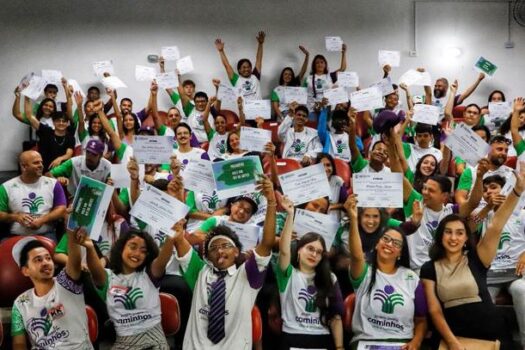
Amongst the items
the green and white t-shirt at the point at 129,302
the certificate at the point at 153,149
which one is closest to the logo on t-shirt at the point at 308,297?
the green and white t-shirt at the point at 129,302

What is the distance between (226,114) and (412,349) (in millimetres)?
4992

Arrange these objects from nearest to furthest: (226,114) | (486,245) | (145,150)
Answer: (486,245) < (145,150) < (226,114)

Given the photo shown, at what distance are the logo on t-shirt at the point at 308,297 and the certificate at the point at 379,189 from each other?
61cm

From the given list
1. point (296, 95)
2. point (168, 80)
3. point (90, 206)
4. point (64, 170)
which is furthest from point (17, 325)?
point (296, 95)

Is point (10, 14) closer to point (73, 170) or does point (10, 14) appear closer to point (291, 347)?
point (73, 170)

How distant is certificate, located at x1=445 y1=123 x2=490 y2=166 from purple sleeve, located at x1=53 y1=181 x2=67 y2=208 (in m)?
2.86

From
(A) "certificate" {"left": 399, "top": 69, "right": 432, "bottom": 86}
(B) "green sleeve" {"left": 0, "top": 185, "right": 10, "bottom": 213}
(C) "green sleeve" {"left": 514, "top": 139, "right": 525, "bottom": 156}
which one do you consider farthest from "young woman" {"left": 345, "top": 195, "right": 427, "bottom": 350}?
(A) "certificate" {"left": 399, "top": 69, "right": 432, "bottom": 86}

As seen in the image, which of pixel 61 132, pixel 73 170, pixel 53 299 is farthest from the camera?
pixel 61 132

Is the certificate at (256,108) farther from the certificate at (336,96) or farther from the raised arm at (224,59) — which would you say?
the raised arm at (224,59)

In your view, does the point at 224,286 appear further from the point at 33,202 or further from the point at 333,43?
the point at 333,43

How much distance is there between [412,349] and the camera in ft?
9.64

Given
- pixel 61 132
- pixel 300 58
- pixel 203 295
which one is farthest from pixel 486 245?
pixel 300 58

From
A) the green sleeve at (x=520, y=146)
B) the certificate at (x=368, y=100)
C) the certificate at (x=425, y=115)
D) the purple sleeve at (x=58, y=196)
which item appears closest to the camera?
the purple sleeve at (x=58, y=196)

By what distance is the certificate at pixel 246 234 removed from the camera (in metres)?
3.48
